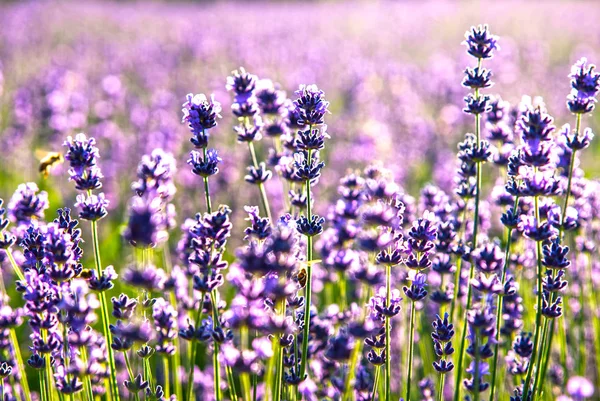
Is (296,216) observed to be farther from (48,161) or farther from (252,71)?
(252,71)

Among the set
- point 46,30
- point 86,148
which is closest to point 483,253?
point 86,148

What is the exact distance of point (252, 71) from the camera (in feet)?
37.2

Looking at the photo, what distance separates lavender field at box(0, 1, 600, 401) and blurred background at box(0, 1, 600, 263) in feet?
0.21

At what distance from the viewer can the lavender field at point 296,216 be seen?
2.23 meters

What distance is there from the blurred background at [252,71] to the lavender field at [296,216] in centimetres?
6

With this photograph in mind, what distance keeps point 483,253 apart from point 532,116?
0.52 meters

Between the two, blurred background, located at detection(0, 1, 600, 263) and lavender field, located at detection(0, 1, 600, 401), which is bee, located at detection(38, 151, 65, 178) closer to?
lavender field, located at detection(0, 1, 600, 401)

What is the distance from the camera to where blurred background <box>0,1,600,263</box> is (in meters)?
7.22

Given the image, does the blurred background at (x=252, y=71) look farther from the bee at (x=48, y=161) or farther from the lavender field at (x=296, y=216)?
the bee at (x=48, y=161)

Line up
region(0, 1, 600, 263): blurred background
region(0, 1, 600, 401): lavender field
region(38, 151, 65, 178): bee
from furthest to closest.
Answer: region(0, 1, 600, 263): blurred background, region(38, 151, 65, 178): bee, region(0, 1, 600, 401): lavender field

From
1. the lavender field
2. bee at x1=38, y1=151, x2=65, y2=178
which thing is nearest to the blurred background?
the lavender field

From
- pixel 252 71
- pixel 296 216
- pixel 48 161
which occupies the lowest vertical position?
pixel 296 216

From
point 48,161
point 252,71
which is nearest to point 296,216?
point 48,161

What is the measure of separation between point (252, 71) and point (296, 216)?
26.2ft
